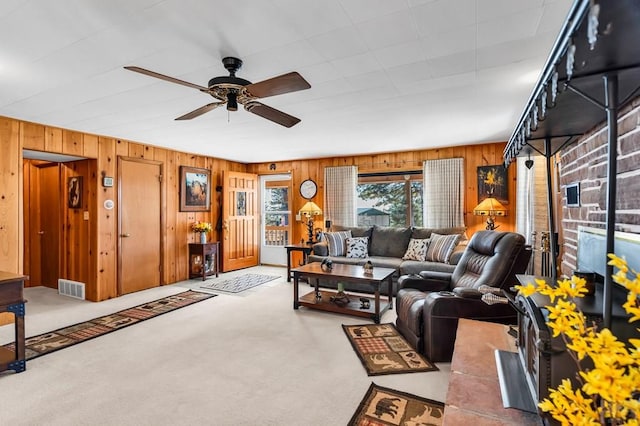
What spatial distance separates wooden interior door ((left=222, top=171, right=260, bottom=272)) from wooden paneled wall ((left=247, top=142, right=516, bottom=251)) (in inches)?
25.5

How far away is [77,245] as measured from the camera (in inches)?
188

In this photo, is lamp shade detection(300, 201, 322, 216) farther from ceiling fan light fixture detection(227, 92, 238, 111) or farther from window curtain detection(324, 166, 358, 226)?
ceiling fan light fixture detection(227, 92, 238, 111)

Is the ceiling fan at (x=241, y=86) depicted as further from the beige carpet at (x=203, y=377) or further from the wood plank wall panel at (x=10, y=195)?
the wood plank wall panel at (x=10, y=195)

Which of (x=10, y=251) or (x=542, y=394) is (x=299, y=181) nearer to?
(x=10, y=251)

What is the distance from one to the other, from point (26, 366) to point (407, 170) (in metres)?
5.51

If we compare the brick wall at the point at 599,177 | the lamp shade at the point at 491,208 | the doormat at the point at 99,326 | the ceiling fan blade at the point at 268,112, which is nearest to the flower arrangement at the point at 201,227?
the doormat at the point at 99,326

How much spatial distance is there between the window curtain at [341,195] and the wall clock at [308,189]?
29cm

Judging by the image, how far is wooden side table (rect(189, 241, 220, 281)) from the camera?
5.82m

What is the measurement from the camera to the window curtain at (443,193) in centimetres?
545

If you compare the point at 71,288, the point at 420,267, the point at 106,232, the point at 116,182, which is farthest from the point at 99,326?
the point at 420,267

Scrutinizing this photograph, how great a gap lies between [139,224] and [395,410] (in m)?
4.63

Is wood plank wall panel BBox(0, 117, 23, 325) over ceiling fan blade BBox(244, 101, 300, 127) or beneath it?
beneath

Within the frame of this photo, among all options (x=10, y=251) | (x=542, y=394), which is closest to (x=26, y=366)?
(x=10, y=251)

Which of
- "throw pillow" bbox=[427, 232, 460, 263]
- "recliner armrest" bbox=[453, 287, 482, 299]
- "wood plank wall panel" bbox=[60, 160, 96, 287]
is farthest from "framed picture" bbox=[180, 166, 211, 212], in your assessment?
"recliner armrest" bbox=[453, 287, 482, 299]
